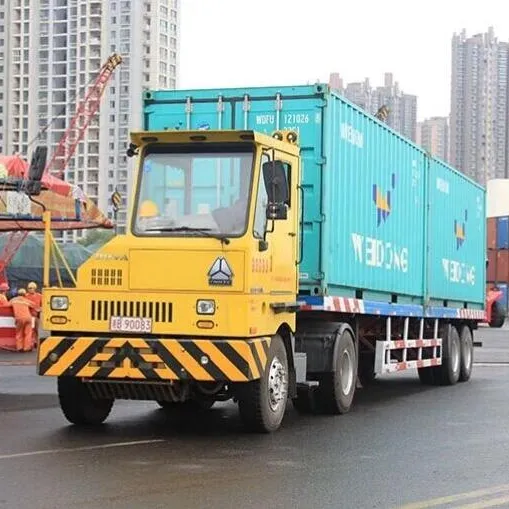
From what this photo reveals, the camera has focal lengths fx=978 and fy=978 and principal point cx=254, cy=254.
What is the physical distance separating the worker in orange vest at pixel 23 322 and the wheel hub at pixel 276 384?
1293 centimetres

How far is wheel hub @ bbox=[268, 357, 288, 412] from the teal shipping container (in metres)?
1.48

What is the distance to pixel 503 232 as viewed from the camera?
53.2 metres

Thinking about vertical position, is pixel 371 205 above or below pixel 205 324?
above

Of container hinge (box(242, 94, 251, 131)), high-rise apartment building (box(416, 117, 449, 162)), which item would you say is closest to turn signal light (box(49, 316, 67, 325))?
container hinge (box(242, 94, 251, 131))

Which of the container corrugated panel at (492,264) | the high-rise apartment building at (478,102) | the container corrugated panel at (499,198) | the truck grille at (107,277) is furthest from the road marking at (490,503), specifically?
the high-rise apartment building at (478,102)

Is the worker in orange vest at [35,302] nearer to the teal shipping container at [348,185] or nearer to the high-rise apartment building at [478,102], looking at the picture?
the teal shipping container at [348,185]

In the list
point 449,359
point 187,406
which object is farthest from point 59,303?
point 449,359

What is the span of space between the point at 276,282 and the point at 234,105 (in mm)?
2891

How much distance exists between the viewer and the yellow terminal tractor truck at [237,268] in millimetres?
9086

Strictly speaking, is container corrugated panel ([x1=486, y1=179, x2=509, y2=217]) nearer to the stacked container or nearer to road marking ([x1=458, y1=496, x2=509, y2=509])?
the stacked container

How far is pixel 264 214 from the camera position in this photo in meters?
9.49

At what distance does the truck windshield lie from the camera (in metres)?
9.38

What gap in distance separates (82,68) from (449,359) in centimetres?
10724

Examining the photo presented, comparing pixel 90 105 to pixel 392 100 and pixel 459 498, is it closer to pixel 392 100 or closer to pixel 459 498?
pixel 392 100
